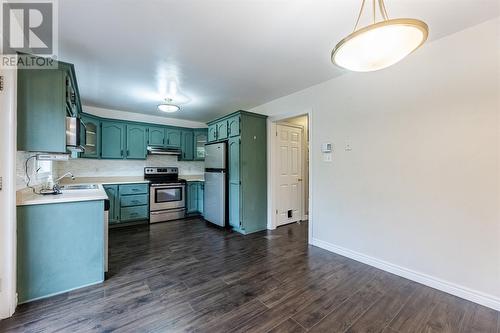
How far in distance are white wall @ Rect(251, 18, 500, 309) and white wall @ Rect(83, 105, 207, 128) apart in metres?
4.03

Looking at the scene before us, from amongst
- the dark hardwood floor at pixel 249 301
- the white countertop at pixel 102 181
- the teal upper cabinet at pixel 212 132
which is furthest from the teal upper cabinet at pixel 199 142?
the dark hardwood floor at pixel 249 301

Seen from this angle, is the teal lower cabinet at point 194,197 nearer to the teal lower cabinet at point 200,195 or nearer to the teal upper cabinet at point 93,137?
the teal lower cabinet at point 200,195

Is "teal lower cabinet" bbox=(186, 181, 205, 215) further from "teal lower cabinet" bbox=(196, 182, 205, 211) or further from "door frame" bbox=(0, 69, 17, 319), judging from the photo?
"door frame" bbox=(0, 69, 17, 319)

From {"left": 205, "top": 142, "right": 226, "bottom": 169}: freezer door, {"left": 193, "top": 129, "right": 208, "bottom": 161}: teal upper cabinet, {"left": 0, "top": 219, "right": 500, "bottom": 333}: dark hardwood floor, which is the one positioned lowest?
{"left": 0, "top": 219, "right": 500, "bottom": 333}: dark hardwood floor

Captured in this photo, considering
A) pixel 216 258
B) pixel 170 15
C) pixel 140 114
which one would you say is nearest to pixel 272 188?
pixel 216 258

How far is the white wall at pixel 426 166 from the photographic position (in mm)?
1922

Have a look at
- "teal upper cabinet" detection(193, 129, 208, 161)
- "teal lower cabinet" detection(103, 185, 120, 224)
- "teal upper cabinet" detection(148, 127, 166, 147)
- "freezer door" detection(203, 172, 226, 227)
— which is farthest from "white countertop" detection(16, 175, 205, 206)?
"teal upper cabinet" detection(148, 127, 166, 147)

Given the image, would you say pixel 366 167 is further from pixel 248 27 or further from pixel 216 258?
pixel 216 258

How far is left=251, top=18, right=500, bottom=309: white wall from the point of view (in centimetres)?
192

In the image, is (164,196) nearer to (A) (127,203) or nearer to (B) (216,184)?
(A) (127,203)

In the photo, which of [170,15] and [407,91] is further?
[407,91]

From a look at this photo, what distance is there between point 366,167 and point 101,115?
17.5 feet

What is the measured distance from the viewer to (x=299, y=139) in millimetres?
4727

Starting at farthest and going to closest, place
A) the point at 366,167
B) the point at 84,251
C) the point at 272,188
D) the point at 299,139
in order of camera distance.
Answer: the point at 299,139, the point at 272,188, the point at 366,167, the point at 84,251
